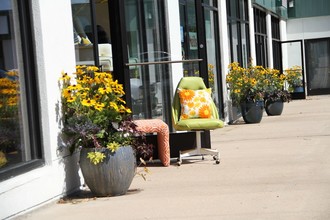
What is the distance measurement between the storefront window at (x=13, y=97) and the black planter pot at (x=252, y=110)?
27.7ft

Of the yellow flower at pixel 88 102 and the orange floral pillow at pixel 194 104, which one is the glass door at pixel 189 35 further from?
the yellow flower at pixel 88 102

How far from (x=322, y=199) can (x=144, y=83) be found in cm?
389

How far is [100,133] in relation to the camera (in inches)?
257

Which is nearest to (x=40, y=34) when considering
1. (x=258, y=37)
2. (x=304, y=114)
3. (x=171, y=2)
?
(x=171, y=2)

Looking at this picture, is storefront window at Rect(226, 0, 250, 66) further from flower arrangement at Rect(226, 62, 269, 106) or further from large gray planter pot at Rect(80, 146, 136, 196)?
large gray planter pot at Rect(80, 146, 136, 196)

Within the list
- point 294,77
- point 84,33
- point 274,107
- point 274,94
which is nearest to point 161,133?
point 84,33

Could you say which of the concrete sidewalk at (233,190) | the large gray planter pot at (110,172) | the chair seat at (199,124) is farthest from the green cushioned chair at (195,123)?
the large gray planter pot at (110,172)

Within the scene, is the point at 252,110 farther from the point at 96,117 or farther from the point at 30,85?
the point at 30,85

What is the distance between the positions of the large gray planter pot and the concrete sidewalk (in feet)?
0.32

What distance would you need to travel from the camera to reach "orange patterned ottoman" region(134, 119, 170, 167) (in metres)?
8.22

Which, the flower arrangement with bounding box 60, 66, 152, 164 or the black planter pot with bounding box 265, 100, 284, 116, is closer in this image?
the flower arrangement with bounding box 60, 66, 152, 164

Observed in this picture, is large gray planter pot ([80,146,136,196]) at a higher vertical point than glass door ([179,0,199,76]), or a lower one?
lower

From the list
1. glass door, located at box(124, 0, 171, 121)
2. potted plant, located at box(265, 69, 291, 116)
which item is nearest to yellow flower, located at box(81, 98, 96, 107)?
glass door, located at box(124, 0, 171, 121)

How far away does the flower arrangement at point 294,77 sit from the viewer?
21978 mm
